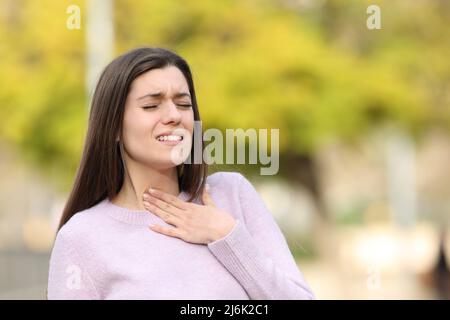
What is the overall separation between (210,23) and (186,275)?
12773mm

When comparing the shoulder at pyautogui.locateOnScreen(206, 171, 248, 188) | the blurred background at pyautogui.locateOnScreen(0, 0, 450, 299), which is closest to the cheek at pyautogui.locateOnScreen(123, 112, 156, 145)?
the shoulder at pyautogui.locateOnScreen(206, 171, 248, 188)

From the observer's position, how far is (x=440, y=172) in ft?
113

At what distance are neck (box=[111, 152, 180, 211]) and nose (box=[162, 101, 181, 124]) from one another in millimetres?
181

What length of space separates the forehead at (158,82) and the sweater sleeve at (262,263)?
36cm

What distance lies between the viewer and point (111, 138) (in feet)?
7.91

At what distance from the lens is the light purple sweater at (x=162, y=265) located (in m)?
2.27

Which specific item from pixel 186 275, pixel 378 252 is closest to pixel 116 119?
pixel 186 275

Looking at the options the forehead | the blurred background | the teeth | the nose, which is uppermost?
the forehead

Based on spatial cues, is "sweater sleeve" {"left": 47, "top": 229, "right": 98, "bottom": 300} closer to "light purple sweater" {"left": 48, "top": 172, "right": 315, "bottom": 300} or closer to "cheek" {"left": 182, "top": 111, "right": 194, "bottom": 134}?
"light purple sweater" {"left": 48, "top": 172, "right": 315, "bottom": 300}

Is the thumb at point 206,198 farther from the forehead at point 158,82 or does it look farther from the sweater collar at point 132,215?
the forehead at point 158,82

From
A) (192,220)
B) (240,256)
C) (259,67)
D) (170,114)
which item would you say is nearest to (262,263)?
(240,256)

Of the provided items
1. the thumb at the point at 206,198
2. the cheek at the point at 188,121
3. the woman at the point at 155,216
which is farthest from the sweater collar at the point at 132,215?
the cheek at the point at 188,121

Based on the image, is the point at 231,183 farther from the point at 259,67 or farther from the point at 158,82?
the point at 259,67

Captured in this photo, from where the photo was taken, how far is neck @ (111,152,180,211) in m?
2.47
